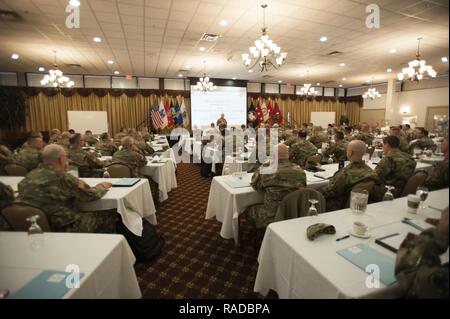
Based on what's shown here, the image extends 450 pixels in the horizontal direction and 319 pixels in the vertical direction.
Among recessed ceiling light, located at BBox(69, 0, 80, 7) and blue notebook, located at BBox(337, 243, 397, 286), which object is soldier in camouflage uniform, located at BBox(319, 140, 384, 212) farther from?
recessed ceiling light, located at BBox(69, 0, 80, 7)

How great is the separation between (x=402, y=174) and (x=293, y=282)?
2.50 m

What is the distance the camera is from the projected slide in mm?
12727

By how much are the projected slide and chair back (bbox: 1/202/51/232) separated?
11177 mm

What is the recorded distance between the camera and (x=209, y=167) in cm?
668

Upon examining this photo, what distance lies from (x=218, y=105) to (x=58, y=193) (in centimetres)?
1133

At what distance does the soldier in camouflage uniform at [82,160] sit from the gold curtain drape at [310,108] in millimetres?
10778

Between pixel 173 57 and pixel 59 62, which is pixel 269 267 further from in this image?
pixel 59 62

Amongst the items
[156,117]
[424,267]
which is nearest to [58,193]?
[424,267]

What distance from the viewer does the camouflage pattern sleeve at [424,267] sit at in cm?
98

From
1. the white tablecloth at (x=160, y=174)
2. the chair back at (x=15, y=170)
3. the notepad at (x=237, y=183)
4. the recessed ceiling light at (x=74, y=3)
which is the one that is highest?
the recessed ceiling light at (x=74, y=3)

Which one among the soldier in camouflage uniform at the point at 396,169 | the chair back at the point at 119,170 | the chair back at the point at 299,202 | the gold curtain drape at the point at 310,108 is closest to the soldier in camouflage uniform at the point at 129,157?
the chair back at the point at 119,170

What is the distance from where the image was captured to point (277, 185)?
8.53 feet

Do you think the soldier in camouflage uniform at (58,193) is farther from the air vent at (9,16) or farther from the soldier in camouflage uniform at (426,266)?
the air vent at (9,16)
